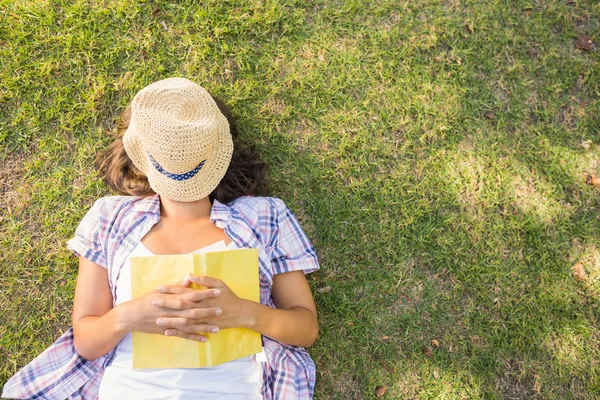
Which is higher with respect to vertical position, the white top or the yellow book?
the yellow book

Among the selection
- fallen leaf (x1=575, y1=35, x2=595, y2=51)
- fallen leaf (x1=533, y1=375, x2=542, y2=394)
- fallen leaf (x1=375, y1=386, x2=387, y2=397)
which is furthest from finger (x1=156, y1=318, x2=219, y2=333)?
fallen leaf (x1=575, y1=35, x2=595, y2=51)

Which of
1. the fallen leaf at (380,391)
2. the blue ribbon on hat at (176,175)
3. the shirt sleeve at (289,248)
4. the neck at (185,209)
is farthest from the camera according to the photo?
the fallen leaf at (380,391)

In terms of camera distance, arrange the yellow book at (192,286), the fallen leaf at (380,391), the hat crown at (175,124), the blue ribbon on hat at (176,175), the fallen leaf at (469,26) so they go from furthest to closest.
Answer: the fallen leaf at (469,26)
the fallen leaf at (380,391)
the yellow book at (192,286)
the blue ribbon on hat at (176,175)
the hat crown at (175,124)

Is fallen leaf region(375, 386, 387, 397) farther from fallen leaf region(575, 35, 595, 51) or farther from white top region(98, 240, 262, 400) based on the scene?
fallen leaf region(575, 35, 595, 51)

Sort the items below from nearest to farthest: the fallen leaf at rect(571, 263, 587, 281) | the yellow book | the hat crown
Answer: the hat crown
the yellow book
the fallen leaf at rect(571, 263, 587, 281)

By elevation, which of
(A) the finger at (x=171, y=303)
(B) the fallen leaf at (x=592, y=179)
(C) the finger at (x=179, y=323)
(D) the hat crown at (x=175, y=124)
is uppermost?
(D) the hat crown at (x=175, y=124)

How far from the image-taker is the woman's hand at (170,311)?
2.51 meters

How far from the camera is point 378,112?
3.51 metres

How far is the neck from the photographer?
2.75m

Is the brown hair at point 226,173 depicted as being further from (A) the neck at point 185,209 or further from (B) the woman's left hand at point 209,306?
(B) the woman's left hand at point 209,306

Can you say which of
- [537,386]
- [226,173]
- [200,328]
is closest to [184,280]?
[200,328]

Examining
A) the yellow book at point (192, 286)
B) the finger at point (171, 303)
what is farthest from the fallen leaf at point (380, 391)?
the finger at point (171, 303)

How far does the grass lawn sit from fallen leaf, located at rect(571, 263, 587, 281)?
0.04 m

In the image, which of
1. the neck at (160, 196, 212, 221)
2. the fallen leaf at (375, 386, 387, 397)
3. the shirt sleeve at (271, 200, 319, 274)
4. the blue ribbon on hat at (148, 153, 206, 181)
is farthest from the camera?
the fallen leaf at (375, 386, 387, 397)
